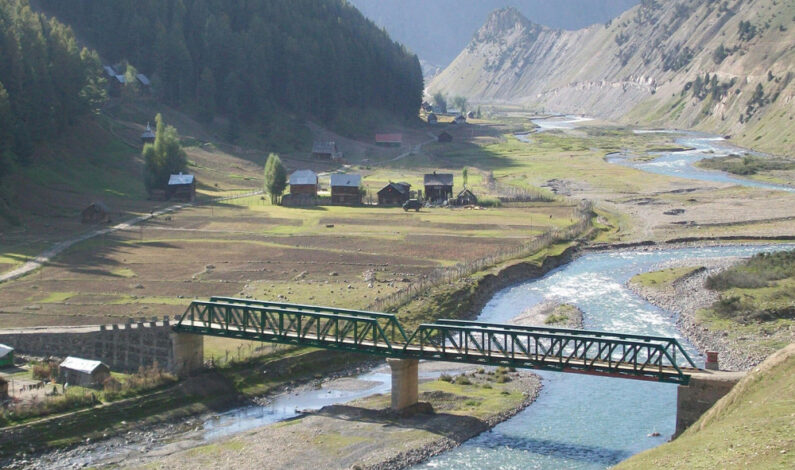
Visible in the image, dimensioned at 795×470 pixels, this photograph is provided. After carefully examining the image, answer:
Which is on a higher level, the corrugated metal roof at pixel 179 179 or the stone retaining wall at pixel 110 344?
the corrugated metal roof at pixel 179 179

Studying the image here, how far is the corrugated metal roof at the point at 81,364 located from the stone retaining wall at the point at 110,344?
3593mm

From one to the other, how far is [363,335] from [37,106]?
85189 mm

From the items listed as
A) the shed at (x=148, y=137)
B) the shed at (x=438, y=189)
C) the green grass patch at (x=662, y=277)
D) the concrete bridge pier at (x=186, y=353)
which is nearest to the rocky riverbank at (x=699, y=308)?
the green grass patch at (x=662, y=277)

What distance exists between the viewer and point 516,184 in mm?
162875

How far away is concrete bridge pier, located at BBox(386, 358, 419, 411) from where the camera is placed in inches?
2179

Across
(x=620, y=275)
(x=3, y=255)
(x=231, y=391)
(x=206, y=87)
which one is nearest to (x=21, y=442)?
(x=231, y=391)

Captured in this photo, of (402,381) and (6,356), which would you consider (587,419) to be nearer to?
(402,381)

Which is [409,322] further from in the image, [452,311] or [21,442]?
[21,442]

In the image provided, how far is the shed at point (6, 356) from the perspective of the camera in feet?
195

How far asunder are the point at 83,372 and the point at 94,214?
58693mm

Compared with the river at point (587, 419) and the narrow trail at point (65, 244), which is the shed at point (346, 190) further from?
the river at point (587, 419)

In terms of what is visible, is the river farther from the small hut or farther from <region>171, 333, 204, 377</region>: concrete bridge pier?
the small hut

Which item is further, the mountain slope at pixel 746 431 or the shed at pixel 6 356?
the shed at pixel 6 356

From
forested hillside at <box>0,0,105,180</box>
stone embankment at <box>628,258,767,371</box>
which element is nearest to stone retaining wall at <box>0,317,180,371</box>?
stone embankment at <box>628,258,767,371</box>
